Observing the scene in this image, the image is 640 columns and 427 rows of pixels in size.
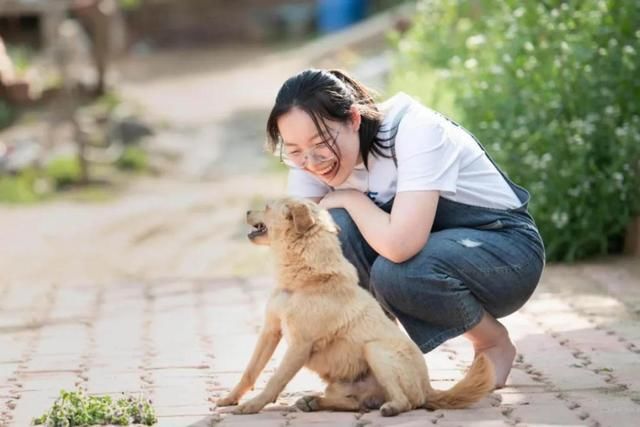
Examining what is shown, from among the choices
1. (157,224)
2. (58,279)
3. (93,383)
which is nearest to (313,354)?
(93,383)

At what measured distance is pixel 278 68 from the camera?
18406 millimetres

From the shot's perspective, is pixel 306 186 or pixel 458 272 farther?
pixel 306 186

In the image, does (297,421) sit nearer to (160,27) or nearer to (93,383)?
(93,383)

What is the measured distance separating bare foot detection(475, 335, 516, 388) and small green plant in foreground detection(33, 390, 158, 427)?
1.32 metres

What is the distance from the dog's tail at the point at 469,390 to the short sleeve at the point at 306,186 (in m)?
0.98

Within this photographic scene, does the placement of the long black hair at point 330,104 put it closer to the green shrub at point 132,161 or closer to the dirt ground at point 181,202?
the dirt ground at point 181,202

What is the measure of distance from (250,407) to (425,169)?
1.04 meters

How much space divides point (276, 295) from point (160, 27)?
54.8 ft

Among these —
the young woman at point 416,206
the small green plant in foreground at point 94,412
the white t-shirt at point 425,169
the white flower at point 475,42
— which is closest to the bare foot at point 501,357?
the young woman at point 416,206

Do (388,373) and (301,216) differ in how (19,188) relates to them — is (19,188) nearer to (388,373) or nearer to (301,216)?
(301,216)

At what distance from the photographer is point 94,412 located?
448cm

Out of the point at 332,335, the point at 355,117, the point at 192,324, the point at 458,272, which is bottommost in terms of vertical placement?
the point at 192,324

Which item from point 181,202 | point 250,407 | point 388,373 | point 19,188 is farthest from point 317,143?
point 19,188

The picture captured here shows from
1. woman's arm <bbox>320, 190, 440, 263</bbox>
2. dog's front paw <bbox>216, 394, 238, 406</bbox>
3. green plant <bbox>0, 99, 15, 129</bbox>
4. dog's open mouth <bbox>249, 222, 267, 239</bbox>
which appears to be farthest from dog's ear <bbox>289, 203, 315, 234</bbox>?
green plant <bbox>0, 99, 15, 129</bbox>
